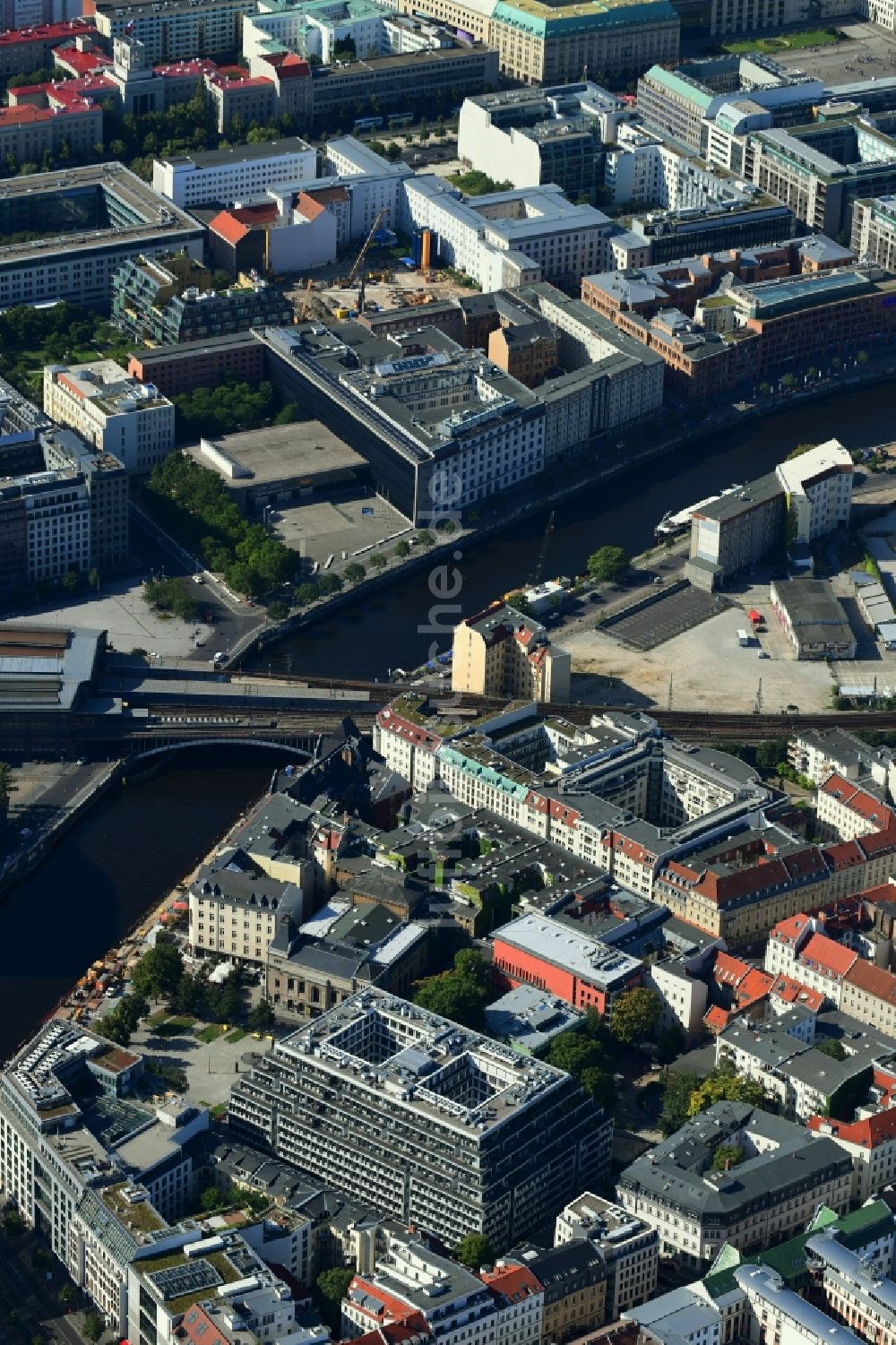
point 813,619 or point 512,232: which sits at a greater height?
point 512,232

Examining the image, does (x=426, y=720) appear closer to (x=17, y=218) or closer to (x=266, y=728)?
(x=266, y=728)

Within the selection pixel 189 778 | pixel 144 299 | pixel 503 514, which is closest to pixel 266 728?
pixel 189 778

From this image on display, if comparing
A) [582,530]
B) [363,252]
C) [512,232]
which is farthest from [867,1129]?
[363,252]

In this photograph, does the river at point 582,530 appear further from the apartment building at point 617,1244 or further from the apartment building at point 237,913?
the apartment building at point 617,1244

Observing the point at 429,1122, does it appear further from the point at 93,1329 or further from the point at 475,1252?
the point at 93,1329

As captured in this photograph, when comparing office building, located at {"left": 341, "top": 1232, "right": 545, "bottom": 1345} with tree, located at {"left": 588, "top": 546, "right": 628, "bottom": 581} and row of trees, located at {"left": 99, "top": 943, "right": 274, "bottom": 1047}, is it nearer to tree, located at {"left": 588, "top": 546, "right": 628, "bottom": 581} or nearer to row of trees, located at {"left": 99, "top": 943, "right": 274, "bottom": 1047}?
row of trees, located at {"left": 99, "top": 943, "right": 274, "bottom": 1047}

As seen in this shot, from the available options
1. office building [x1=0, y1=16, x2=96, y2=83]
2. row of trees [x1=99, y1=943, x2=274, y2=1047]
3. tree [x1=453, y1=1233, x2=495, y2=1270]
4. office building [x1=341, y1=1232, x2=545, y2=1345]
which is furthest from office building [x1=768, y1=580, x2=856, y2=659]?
office building [x1=0, y1=16, x2=96, y2=83]
